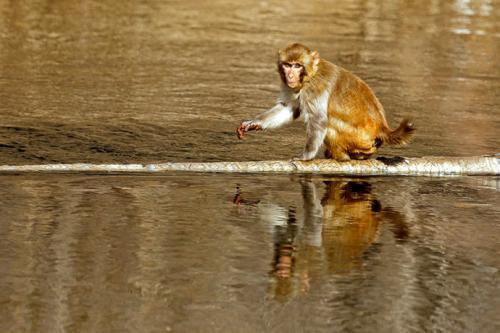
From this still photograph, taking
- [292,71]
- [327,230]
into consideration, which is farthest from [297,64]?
[327,230]

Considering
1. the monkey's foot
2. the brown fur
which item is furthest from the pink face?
the monkey's foot

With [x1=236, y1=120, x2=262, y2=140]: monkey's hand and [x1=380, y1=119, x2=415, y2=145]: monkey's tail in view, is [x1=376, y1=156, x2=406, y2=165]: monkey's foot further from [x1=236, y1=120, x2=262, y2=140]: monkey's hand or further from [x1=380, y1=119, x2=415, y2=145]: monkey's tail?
[x1=236, y1=120, x2=262, y2=140]: monkey's hand

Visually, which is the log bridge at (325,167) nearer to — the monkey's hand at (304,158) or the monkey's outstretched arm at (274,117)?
the monkey's hand at (304,158)

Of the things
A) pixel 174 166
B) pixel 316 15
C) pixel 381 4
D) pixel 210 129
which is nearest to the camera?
pixel 174 166

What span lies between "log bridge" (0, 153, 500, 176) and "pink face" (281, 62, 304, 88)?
65cm

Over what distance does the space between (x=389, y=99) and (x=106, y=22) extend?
675 centimetres

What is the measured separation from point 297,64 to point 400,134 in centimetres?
97

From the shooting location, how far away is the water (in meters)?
6.48

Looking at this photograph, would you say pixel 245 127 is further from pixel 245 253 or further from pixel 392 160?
pixel 245 253

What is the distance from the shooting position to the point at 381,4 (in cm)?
2370

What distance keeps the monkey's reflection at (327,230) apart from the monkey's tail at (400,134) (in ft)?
1.37

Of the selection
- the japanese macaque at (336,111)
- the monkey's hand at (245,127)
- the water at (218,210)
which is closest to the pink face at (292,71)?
the japanese macaque at (336,111)

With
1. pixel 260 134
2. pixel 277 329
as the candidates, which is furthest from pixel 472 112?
pixel 277 329

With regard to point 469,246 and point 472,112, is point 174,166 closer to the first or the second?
point 469,246
